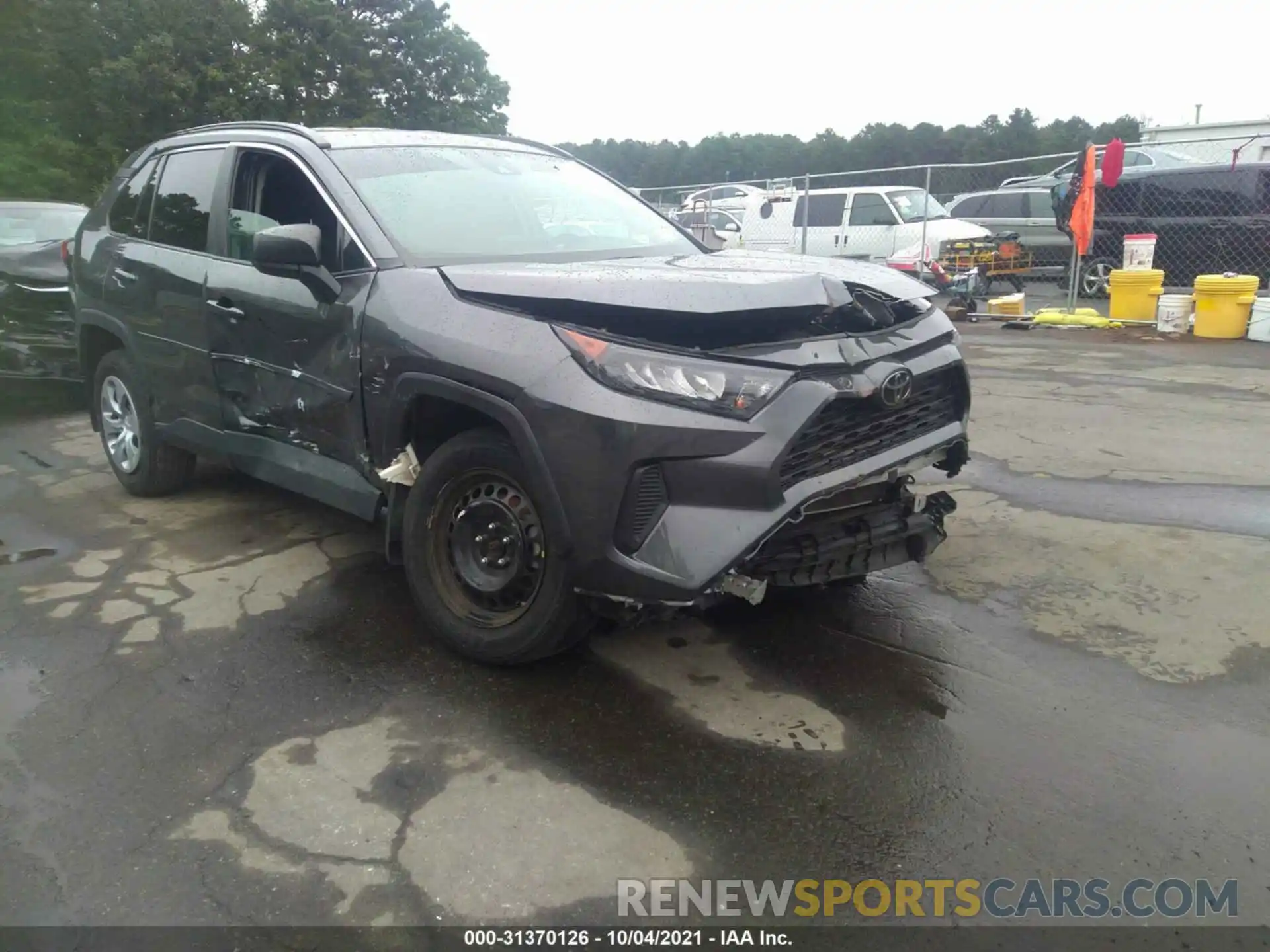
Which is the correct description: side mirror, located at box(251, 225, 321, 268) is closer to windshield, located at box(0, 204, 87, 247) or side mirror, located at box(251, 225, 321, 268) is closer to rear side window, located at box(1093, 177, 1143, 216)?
windshield, located at box(0, 204, 87, 247)

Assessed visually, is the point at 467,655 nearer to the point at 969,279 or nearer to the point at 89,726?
the point at 89,726

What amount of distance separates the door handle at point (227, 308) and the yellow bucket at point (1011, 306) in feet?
35.6

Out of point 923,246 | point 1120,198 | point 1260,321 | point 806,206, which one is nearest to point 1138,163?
point 1120,198

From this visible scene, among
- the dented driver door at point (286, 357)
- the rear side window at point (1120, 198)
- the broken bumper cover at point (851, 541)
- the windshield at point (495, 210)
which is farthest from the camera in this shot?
the rear side window at point (1120, 198)

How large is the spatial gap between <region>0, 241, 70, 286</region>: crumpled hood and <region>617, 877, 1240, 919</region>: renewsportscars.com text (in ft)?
26.9

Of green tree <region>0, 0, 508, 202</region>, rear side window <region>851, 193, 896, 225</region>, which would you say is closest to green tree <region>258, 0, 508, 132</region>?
green tree <region>0, 0, 508, 202</region>

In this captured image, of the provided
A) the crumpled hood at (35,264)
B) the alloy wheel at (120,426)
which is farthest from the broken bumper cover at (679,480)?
the crumpled hood at (35,264)

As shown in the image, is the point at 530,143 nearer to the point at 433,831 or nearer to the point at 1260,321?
the point at 433,831

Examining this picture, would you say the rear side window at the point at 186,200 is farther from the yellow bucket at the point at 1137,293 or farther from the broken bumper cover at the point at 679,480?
the yellow bucket at the point at 1137,293

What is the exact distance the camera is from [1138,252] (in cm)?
1241

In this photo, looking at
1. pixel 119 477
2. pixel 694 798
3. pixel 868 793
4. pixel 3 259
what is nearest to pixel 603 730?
pixel 694 798

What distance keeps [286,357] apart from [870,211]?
14043mm

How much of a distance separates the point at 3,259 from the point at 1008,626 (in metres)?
8.72

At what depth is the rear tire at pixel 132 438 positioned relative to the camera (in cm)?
537
